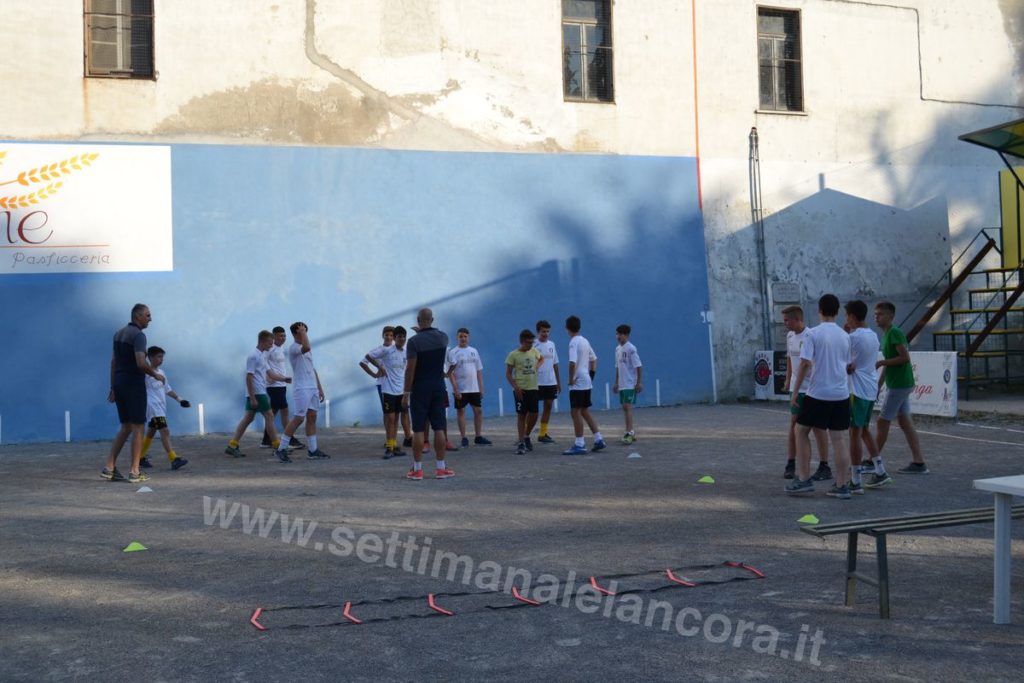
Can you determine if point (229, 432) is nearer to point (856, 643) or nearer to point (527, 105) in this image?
point (527, 105)

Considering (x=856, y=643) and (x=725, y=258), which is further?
(x=725, y=258)

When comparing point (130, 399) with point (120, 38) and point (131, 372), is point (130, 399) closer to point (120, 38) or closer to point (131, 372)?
point (131, 372)

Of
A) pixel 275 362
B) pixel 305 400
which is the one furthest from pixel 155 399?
pixel 275 362

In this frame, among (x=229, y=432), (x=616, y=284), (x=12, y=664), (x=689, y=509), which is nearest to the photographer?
(x=12, y=664)

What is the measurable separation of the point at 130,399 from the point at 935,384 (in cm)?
1290

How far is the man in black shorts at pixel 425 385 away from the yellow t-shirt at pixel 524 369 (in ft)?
8.95

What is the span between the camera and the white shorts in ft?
46.1

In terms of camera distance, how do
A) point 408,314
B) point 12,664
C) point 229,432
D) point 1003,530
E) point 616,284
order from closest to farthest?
point 12,664 → point 1003,530 → point 229,432 → point 408,314 → point 616,284

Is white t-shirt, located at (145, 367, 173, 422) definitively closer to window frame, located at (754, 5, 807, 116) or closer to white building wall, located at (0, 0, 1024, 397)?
white building wall, located at (0, 0, 1024, 397)

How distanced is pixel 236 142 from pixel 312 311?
3.33 m

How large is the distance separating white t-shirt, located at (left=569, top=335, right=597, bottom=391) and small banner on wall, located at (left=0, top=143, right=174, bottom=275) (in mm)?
8314

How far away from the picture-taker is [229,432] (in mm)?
18906

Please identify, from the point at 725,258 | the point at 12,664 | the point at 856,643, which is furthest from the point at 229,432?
the point at 856,643

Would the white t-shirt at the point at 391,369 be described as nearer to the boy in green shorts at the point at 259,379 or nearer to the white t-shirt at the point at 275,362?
the boy in green shorts at the point at 259,379
